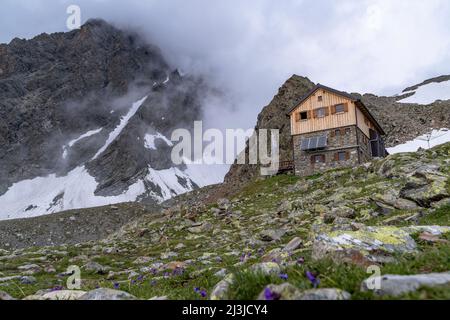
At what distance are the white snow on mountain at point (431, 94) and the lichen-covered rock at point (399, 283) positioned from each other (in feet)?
462

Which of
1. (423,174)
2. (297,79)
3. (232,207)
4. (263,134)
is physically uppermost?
(297,79)

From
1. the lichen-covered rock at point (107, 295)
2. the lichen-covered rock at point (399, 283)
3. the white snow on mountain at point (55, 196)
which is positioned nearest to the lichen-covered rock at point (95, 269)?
the lichen-covered rock at point (107, 295)

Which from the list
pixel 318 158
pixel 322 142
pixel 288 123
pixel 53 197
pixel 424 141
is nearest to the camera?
pixel 322 142

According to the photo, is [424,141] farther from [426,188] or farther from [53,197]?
[53,197]

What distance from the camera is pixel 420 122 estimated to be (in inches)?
3851

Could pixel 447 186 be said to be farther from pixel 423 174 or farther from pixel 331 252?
pixel 331 252

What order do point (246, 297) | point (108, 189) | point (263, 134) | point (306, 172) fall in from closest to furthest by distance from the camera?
point (246, 297)
point (306, 172)
point (263, 134)
point (108, 189)

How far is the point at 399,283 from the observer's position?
11.1 ft

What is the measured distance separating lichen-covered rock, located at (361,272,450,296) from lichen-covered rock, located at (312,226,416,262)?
6.00 feet

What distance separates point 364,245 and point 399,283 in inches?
109

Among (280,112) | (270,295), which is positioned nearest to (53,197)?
(280,112)
